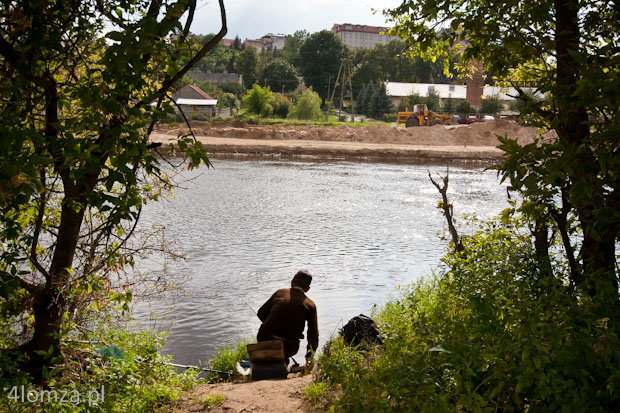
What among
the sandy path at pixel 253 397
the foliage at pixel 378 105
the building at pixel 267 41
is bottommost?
the sandy path at pixel 253 397

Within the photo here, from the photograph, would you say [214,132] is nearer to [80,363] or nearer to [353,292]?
[353,292]

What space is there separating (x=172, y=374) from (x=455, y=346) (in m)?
2.50

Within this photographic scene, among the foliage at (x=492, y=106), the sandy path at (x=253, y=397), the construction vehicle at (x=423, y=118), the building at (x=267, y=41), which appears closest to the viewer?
the sandy path at (x=253, y=397)

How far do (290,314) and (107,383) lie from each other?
2082mm

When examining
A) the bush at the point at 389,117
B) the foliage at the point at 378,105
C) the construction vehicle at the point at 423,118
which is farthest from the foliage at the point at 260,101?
the foliage at the point at 378,105

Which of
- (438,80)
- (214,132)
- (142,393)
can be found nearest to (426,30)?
(142,393)

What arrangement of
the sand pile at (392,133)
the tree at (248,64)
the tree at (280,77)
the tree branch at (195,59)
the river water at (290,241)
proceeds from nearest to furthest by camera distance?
the tree branch at (195,59)
the river water at (290,241)
the sand pile at (392,133)
the tree at (280,77)
the tree at (248,64)

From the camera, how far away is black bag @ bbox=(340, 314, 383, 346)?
5875mm

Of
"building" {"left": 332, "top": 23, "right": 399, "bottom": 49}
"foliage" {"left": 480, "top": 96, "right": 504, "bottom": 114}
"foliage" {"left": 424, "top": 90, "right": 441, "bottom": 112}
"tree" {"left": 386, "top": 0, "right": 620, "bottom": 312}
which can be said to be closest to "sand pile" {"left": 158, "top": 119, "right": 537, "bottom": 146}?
"foliage" {"left": 480, "top": 96, "right": 504, "bottom": 114}

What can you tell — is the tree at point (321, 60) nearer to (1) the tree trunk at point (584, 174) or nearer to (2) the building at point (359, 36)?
(1) the tree trunk at point (584, 174)

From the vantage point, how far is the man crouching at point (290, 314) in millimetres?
5898

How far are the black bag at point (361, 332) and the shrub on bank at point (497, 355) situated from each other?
583 mm

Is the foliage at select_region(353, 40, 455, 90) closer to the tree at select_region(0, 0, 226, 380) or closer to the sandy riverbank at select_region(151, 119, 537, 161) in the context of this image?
the sandy riverbank at select_region(151, 119, 537, 161)

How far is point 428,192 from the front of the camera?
23203 millimetres
